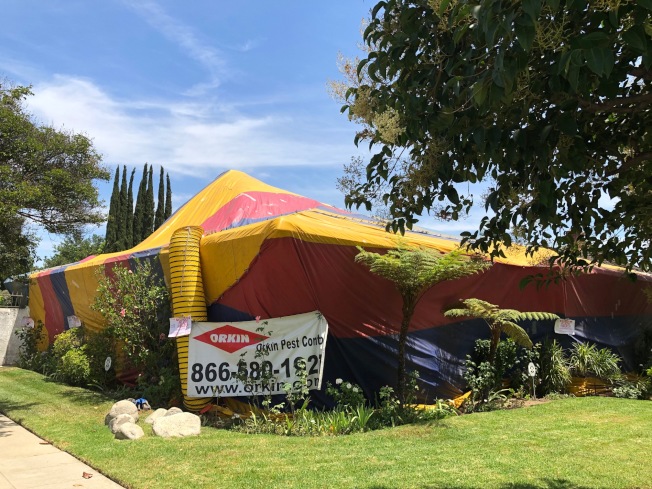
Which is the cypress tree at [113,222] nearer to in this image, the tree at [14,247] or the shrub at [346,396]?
the tree at [14,247]

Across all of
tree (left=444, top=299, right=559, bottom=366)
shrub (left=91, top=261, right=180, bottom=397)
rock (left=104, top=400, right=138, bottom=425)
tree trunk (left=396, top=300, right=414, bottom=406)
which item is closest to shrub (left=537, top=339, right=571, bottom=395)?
tree (left=444, top=299, right=559, bottom=366)

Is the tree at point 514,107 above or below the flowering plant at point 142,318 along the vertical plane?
above

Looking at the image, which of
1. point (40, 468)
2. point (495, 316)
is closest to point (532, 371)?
point (495, 316)

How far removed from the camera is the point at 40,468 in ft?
21.2

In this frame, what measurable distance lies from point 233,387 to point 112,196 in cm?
3226

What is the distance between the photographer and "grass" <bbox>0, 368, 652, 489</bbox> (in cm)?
566

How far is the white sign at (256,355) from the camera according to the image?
8.86 meters

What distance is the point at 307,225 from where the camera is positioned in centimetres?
934

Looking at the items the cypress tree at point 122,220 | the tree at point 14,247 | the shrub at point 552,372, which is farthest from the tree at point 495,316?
the cypress tree at point 122,220

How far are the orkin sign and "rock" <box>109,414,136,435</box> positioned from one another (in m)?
1.83

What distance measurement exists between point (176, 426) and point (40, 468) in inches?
73.4

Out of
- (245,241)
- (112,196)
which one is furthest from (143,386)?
(112,196)

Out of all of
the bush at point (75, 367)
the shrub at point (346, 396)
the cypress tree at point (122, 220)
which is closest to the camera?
the shrub at point (346, 396)

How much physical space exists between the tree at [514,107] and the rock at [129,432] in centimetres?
530
